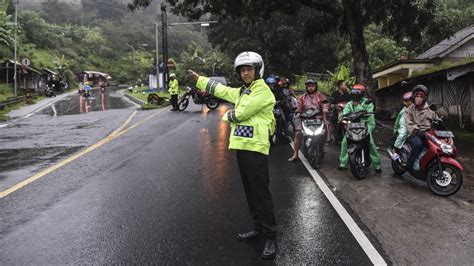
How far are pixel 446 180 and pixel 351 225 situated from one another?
225 cm

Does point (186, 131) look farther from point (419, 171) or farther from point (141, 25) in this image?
point (141, 25)

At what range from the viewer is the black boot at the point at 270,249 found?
14.4 feet

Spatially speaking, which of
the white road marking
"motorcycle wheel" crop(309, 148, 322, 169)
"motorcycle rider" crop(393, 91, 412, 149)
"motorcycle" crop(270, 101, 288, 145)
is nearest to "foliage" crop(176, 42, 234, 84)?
"motorcycle" crop(270, 101, 288, 145)

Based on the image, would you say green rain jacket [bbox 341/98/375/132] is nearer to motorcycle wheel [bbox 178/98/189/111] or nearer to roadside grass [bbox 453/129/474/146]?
roadside grass [bbox 453/129/474/146]

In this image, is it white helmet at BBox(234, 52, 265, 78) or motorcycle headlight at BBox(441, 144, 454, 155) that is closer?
white helmet at BBox(234, 52, 265, 78)

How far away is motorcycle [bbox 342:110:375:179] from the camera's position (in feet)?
25.9

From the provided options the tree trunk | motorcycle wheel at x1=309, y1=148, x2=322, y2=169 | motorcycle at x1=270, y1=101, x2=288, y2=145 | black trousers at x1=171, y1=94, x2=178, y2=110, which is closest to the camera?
motorcycle wheel at x1=309, y1=148, x2=322, y2=169

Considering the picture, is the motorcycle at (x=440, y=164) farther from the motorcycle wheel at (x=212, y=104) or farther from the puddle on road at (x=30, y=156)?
the motorcycle wheel at (x=212, y=104)

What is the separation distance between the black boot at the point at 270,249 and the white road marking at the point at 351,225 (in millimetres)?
917

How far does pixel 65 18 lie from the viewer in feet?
350

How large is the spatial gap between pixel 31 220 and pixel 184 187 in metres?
2.39

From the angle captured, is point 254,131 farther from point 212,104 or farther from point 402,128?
point 212,104

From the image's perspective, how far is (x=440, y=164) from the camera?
6.71 metres

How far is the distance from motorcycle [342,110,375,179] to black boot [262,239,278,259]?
3.71 m
